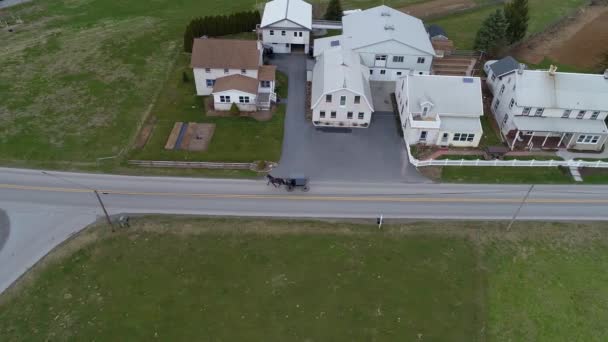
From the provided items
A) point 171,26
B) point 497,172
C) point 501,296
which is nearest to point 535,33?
point 497,172

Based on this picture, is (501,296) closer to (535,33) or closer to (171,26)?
(535,33)

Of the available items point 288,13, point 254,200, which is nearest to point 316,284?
point 254,200

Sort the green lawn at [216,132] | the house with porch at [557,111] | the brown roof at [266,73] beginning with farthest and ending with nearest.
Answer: the brown roof at [266,73]
the house with porch at [557,111]
the green lawn at [216,132]

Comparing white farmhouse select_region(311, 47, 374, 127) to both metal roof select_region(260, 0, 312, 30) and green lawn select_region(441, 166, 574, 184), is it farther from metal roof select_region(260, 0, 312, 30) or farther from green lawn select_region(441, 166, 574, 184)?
metal roof select_region(260, 0, 312, 30)

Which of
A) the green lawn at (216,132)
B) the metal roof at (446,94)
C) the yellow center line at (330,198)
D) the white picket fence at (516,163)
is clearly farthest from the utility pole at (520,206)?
the green lawn at (216,132)

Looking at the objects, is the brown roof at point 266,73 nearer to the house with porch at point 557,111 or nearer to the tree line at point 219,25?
the tree line at point 219,25

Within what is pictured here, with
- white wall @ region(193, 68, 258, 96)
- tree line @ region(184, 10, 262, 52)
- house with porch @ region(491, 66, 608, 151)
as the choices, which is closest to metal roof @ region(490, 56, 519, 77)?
house with porch @ region(491, 66, 608, 151)
